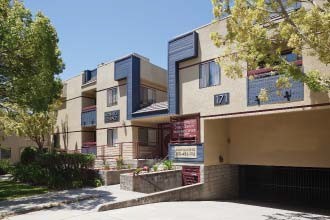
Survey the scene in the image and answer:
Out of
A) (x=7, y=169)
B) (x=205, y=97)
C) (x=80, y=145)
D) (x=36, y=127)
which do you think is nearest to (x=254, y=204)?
(x=205, y=97)

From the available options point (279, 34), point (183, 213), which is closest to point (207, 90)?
point (279, 34)

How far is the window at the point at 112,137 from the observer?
27.3 m

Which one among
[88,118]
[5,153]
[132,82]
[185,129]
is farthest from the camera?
[5,153]

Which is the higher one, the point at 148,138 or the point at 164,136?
the point at 164,136

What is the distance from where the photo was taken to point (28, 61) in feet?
59.7

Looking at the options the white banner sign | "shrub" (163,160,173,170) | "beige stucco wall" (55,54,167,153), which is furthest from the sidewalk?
"beige stucco wall" (55,54,167,153)

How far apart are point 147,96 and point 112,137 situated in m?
4.16

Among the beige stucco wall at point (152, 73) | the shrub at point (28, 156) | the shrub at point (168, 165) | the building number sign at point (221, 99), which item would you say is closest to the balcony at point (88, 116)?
the shrub at point (28, 156)

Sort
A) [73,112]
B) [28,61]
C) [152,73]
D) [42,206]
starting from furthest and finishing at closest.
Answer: [73,112] → [152,73] → [28,61] → [42,206]

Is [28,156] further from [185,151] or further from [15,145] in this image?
[185,151]

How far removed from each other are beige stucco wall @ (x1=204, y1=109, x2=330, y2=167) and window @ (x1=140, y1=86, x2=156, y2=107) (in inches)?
287

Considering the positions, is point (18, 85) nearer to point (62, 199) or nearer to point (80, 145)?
point (62, 199)

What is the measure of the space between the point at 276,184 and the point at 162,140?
912 cm

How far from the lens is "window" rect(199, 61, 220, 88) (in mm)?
19469
